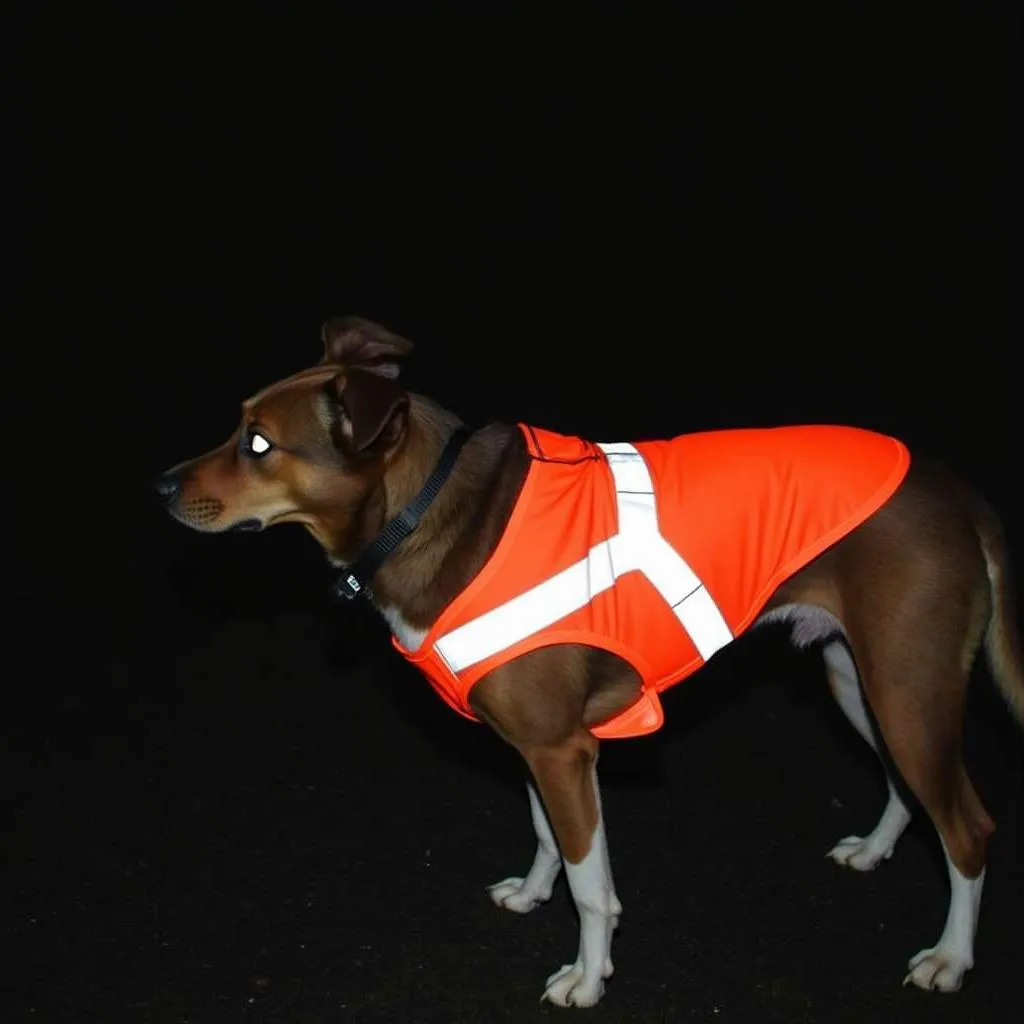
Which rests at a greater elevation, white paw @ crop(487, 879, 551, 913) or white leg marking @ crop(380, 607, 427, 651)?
white leg marking @ crop(380, 607, 427, 651)

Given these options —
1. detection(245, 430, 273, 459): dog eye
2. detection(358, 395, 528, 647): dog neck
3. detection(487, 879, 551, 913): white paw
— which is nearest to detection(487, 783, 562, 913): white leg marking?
detection(487, 879, 551, 913): white paw

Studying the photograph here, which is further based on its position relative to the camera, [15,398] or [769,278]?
[769,278]

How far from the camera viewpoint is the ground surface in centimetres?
371

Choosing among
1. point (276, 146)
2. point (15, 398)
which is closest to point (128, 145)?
point (276, 146)

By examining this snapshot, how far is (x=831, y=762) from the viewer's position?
4.80 m

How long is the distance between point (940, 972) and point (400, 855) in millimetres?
1518

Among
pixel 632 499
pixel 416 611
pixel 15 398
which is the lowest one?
pixel 15 398

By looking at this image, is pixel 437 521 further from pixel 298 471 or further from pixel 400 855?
pixel 400 855

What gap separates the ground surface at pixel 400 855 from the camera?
3.71m

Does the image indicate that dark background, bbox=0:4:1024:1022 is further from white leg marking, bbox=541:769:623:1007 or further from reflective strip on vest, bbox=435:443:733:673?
reflective strip on vest, bbox=435:443:733:673

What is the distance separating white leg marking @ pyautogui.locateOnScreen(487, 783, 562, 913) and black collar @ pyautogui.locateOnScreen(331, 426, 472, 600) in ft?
2.82

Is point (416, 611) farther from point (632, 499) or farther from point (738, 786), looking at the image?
point (738, 786)

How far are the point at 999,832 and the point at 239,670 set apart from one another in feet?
8.60

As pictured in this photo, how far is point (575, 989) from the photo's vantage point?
Answer: 3688mm
